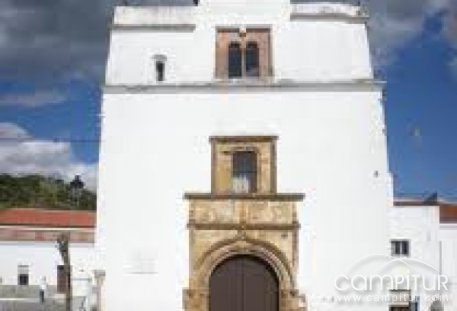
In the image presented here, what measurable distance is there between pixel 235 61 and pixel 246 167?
3.30 m

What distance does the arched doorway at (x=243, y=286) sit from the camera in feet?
78.5

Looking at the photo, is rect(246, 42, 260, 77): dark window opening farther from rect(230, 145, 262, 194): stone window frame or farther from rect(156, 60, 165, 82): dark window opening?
rect(156, 60, 165, 82): dark window opening

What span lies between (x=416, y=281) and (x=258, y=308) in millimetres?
9931

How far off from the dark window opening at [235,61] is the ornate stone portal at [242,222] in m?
2.17

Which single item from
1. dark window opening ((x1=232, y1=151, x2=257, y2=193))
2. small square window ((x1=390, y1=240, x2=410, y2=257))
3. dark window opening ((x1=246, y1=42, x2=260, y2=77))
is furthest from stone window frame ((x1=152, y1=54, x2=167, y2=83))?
small square window ((x1=390, y1=240, x2=410, y2=257))

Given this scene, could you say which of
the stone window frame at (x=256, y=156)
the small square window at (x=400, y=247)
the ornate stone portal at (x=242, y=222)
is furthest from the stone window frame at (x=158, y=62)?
the small square window at (x=400, y=247)

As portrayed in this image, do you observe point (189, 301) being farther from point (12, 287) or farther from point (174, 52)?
point (12, 287)

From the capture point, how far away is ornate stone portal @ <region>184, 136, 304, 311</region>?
77.4 feet

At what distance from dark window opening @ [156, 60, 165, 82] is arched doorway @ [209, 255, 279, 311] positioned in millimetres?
5792

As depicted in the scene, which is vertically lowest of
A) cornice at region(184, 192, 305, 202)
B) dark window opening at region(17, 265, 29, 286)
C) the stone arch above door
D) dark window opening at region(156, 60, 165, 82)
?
dark window opening at region(17, 265, 29, 286)

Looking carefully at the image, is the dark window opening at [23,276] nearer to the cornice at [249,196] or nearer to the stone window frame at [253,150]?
the cornice at [249,196]

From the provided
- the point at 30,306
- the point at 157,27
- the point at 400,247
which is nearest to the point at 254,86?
the point at 157,27

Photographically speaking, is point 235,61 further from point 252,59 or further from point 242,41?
point 242,41

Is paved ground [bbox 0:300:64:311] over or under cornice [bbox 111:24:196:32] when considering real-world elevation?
under
